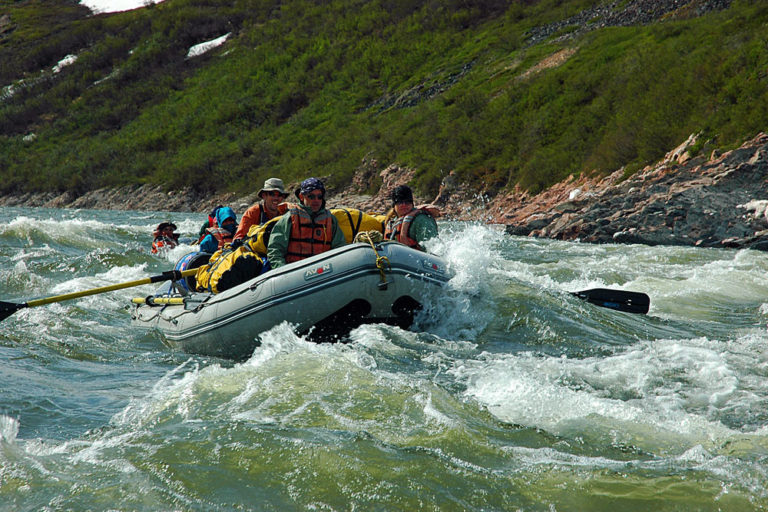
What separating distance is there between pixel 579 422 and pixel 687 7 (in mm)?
35052

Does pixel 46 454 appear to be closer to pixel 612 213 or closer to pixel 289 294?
pixel 289 294

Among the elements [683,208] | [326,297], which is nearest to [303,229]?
[326,297]

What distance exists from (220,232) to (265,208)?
142cm

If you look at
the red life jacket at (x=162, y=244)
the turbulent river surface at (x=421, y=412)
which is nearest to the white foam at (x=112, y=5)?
the red life jacket at (x=162, y=244)

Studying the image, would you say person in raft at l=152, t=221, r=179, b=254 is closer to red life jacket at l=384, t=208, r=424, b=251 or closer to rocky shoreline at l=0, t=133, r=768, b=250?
rocky shoreline at l=0, t=133, r=768, b=250

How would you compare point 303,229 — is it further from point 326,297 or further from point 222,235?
point 222,235

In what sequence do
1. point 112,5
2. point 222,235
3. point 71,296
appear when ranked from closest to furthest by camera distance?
point 71,296 < point 222,235 < point 112,5

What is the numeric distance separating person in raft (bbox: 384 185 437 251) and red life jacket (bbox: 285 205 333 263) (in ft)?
2.76

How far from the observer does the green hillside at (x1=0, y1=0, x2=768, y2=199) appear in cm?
2120

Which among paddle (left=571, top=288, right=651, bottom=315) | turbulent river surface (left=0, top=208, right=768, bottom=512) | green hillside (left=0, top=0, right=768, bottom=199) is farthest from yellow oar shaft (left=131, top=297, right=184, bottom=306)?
green hillside (left=0, top=0, right=768, bottom=199)

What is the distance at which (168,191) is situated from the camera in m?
47.0

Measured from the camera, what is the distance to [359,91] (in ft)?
163

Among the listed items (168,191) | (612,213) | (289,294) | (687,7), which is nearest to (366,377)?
(289,294)

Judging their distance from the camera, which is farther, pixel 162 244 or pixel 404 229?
pixel 162 244
